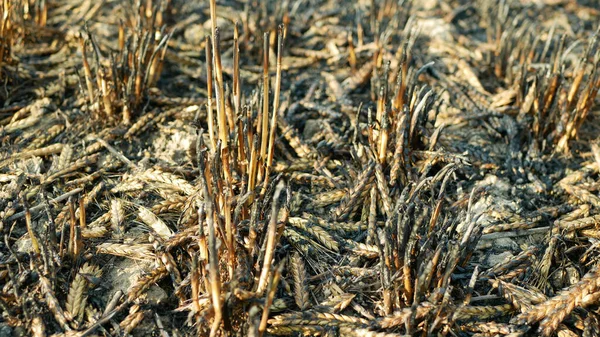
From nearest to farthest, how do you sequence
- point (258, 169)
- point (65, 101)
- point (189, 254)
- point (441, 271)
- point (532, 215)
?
point (441, 271) → point (189, 254) → point (258, 169) → point (532, 215) → point (65, 101)

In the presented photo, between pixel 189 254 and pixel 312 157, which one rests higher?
pixel 312 157

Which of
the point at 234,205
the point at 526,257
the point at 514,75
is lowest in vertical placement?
the point at 526,257

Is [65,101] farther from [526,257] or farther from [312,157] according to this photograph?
[526,257]

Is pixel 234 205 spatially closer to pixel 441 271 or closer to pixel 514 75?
pixel 441 271

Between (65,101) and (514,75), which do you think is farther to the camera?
(514,75)

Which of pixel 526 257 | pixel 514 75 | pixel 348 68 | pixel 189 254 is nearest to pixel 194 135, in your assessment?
pixel 189 254

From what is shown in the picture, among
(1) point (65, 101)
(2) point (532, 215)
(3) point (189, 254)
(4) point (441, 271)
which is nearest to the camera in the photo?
(4) point (441, 271)
